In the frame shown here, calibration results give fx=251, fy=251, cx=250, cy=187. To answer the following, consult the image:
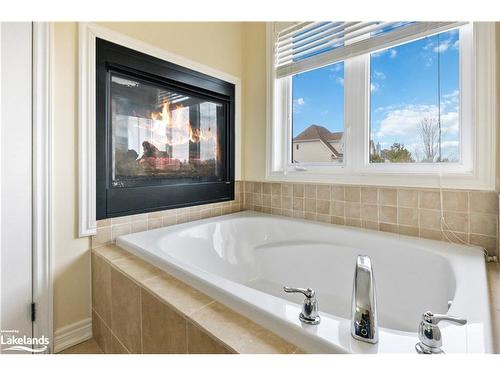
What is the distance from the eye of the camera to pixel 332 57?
1842 millimetres

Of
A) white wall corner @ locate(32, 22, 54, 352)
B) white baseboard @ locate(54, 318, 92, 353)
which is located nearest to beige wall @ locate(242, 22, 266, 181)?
white wall corner @ locate(32, 22, 54, 352)

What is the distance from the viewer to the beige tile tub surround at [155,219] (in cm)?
149

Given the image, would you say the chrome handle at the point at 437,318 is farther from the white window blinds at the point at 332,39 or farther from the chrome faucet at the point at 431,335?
the white window blinds at the point at 332,39

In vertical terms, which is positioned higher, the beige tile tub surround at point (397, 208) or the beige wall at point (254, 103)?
the beige wall at point (254, 103)

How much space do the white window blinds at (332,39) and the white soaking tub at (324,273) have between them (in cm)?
121

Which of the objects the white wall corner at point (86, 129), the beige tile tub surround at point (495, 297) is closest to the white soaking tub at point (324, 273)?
the beige tile tub surround at point (495, 297)

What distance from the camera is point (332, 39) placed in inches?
72.6

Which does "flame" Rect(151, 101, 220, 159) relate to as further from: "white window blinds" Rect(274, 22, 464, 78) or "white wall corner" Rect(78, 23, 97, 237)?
"white window blinds" Rect(274, 22, 464, 78)

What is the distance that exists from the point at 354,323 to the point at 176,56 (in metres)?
1.94

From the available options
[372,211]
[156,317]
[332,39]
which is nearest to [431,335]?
[156,317]

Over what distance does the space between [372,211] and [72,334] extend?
1.92 metres
